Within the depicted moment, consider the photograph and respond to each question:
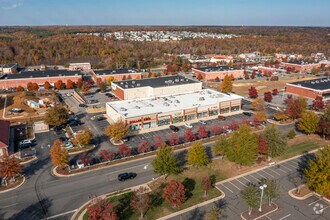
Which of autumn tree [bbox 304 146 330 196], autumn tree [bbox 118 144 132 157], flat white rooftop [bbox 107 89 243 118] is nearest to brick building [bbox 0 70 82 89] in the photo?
flat white rooftop [bbox 107 89 243 118]

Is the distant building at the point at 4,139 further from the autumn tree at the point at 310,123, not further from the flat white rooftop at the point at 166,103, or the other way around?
the autumn tree at the point at 310,123

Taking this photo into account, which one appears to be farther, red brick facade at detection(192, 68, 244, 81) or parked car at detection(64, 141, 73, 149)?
red brick facade at detection(192, 68, 244, 81)

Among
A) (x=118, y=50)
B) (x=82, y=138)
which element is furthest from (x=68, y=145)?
(x=118, y=50)

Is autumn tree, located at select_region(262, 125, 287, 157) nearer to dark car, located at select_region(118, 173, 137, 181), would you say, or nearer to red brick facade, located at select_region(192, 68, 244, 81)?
dark car, located at select_region(118, 173, 137, 181)

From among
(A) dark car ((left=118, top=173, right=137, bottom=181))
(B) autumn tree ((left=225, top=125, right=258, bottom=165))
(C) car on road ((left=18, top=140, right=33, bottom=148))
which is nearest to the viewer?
(A) dark car ((left=118, top=173, right=137, bottom=181))

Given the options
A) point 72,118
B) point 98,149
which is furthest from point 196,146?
point 72,118

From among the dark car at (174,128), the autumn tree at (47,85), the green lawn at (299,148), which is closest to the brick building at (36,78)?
the autumn tree at (47,85)
